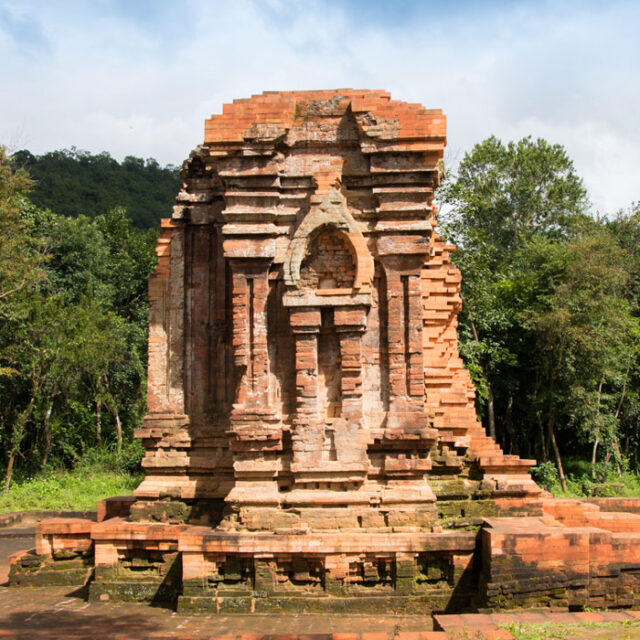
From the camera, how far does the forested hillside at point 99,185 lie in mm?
48219

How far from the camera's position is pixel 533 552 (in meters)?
7.95

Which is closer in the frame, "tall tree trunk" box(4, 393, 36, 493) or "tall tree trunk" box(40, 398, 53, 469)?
"tall tree trunk" box(4, 393, 36, 493)

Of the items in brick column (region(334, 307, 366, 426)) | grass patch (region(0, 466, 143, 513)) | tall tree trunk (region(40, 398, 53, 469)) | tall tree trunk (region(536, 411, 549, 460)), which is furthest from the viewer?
tall tree trunk (region(40, 398, 53, 469))

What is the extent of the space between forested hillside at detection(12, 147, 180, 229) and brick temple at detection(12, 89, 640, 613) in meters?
35.5

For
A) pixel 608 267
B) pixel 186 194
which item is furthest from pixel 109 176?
pixel 186 194

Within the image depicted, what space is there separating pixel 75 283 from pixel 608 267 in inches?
740

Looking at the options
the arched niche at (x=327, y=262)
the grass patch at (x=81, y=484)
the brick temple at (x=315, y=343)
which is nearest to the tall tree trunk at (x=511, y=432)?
the grass patch at (x=81, y=484)

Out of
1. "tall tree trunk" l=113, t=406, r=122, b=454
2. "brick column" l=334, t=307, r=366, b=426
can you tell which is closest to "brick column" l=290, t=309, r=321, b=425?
"brick column" l=334, t=307, r=366, b=426

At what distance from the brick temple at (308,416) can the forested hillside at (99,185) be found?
Answer: 117 ft

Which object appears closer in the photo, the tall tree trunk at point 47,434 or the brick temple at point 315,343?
the brick temple at point 315,343

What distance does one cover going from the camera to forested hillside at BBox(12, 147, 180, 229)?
4822 cm

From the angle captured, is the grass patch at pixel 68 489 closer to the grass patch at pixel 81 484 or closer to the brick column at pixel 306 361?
the grass patch at pixel 81 484

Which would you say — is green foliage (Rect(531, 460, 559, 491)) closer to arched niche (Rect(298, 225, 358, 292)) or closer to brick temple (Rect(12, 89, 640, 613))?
brick temple (Rect(12, 89, 640, 613))

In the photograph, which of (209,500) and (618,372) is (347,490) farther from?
(618,372)
